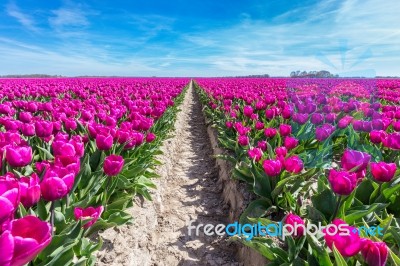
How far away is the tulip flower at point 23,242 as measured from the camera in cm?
98

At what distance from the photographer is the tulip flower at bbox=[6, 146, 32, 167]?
2479mm

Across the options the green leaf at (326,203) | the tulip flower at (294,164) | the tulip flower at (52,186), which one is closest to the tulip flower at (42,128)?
the tulip flower at (52,186)

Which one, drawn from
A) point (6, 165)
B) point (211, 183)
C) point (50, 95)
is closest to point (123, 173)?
point (6, 165)

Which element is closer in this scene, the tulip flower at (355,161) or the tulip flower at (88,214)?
the tulip flower at (88,214)

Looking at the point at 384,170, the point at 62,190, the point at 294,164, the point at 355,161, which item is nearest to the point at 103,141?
the point at 62,190

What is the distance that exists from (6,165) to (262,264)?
2501 mm

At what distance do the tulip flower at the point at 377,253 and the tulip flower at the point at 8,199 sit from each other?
1606mm

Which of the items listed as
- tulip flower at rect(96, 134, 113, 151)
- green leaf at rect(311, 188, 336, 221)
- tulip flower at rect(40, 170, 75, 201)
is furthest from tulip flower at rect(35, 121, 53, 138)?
green leaf at rect(311, 188, 336, 221)

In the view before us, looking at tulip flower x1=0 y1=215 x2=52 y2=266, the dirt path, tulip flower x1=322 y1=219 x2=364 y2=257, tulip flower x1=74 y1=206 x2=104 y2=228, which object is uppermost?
tulip flower x1=0 y1=215 x2=52 y2=266

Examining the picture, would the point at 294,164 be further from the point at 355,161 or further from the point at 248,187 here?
the point at 248,187

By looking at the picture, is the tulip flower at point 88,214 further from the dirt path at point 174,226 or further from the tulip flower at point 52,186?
the dirt path at point 174,226

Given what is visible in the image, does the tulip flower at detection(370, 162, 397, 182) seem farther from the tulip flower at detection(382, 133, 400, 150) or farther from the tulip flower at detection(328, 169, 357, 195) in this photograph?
the tulip flower at detection(382, 133, 400, 150)

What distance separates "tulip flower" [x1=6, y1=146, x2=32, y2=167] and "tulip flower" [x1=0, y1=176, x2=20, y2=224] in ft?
4.18

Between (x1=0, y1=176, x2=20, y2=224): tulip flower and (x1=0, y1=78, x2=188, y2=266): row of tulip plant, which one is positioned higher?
(x1=0, y1=176, x2=20, y2=224): tulip flower
